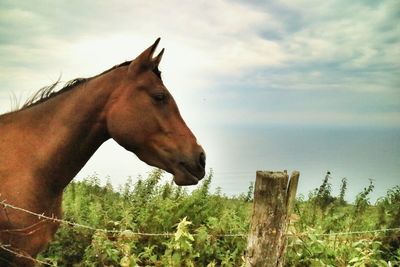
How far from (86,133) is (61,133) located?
0.73 feet

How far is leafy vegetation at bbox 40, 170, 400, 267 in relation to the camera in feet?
17.8

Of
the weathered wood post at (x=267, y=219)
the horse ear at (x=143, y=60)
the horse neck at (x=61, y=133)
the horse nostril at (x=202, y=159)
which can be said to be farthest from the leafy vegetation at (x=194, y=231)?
the horse ear at (x=143, y=60)

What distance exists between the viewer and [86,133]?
161 inches

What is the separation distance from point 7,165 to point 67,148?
513mm

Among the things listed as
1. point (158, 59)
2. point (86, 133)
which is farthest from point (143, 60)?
point (86, 133)

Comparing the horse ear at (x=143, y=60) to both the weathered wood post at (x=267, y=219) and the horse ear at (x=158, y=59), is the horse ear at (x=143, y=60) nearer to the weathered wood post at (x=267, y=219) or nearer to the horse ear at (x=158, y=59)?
the horse ear at (x=158, y=59)

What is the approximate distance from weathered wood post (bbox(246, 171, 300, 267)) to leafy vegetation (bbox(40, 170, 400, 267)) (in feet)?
5.07

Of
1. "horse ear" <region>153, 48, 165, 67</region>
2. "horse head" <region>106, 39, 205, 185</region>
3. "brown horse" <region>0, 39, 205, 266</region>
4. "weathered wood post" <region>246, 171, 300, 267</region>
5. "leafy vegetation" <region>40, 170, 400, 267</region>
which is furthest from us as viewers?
"leafy vegetation" <region>40, 170, 400, 267</region>

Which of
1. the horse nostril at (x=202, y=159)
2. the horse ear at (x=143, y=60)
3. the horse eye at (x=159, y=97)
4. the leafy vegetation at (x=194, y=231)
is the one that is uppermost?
the horse ear at (x=143, y=60)

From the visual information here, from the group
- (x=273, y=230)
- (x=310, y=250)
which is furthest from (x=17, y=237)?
(x=310, y=250)

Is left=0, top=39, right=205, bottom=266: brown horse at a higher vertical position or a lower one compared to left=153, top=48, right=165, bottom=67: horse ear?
lower

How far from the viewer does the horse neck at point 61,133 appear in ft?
12.8

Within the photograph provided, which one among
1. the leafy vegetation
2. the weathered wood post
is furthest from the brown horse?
the weathered wood post

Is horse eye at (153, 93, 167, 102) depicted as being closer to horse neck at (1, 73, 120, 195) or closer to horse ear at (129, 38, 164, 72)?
horse ear at (129, 38, 164, 72)
